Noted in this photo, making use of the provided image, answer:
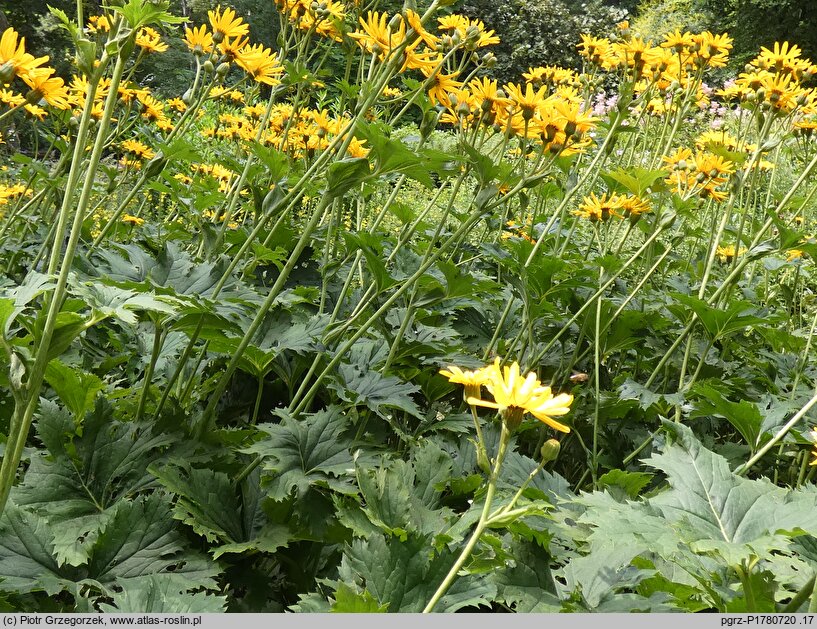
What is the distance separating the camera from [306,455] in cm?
142

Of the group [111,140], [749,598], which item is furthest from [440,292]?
[111,140]

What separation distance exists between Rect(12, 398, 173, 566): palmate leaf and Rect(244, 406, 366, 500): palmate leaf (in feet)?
0.74

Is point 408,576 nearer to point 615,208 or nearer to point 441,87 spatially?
point 441,87

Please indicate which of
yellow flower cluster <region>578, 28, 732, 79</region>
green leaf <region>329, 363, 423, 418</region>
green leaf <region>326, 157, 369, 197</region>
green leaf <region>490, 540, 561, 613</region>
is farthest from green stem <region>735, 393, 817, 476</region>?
yellow flower cluster <region>578, 28, 732, 79</region>

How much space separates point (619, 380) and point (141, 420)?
1.54m

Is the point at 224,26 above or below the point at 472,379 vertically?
above

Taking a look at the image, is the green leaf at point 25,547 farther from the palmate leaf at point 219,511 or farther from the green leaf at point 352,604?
the green leaf at point 352,604

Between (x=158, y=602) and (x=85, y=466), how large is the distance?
1.46 ft

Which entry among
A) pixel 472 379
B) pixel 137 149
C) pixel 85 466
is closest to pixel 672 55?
pixel 137 149

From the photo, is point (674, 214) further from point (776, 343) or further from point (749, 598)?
point (749, 598)

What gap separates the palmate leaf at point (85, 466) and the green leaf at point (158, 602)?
0.23 m

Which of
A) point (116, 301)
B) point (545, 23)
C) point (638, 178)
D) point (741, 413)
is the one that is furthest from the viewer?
point (545, 23)

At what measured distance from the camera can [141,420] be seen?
148 cm

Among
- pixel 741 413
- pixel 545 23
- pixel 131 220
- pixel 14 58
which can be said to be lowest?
pixel 131 220
